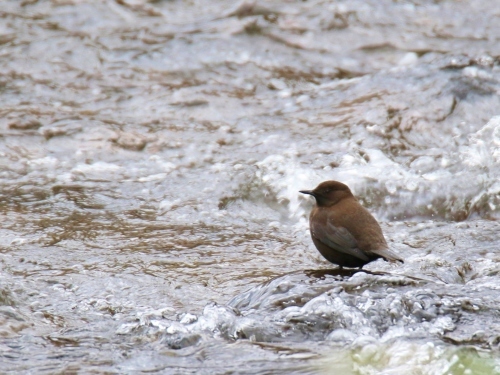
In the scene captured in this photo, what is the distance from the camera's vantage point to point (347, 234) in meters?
5.14

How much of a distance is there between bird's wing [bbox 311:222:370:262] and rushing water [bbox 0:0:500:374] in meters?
0.25

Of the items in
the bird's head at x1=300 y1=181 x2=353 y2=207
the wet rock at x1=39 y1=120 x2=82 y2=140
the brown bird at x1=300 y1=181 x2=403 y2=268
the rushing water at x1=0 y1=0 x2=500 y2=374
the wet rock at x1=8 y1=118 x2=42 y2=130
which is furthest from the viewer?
the wet rock at x1=8 y1=118 x2=42 y2=130

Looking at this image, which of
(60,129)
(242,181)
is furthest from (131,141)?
(242,181)

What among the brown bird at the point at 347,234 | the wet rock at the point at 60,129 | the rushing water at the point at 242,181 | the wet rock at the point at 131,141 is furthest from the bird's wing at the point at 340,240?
the wet rock at the point at 60,129

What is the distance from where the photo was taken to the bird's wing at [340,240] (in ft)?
16.8

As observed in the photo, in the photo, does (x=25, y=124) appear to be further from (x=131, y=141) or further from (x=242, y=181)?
(x=242, y=181)

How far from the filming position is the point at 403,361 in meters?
3.63

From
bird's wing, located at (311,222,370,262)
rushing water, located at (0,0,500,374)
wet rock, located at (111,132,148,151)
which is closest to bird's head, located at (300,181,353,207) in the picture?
bird's wing, located at (311,222,370,262)

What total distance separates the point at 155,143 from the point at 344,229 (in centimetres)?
336

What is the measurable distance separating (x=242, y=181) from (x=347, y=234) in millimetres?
2103

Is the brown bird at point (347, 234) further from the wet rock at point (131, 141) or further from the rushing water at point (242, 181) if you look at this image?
the wet rock at point (131, 141)

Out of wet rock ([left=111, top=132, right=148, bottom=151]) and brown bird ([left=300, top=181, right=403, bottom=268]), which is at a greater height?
brown bird ([left=300, top=181, right=403, bottom=268])

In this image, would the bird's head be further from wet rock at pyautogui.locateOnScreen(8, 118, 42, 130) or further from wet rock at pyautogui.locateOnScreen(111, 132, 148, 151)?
wet rock at pyautogui.locateOnScreen(8, 118, 42, 130)

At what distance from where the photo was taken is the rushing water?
4.06 meters
